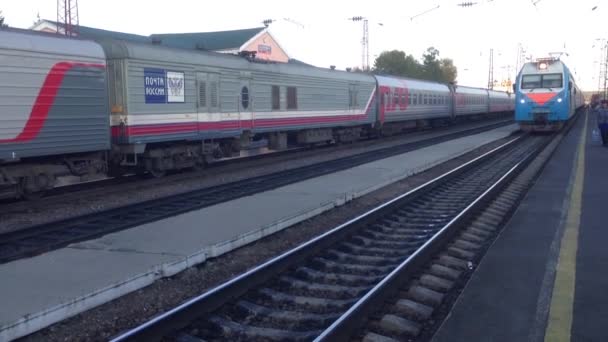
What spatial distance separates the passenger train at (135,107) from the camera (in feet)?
32.7

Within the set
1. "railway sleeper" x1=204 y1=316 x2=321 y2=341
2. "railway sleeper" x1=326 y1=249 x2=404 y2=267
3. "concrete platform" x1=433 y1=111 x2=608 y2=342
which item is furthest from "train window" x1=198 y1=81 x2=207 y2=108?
"railway sleeper" x1=204 y1=316 x2=321 y2=341

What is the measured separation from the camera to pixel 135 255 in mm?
6570

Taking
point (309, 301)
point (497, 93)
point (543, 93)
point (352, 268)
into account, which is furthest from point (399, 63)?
point (309, 301)

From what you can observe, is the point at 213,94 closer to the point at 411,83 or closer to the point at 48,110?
the point at 48,110

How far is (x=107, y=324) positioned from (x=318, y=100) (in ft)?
54.0

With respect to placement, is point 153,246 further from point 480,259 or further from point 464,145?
point 464,145

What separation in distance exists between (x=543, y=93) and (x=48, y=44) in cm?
2354

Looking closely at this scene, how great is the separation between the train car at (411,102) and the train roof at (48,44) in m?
16.4

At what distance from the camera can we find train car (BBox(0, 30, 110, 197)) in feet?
31.7

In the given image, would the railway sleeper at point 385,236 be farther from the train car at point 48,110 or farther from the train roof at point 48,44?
the train roof at point 48,44

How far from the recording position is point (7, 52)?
9.47m

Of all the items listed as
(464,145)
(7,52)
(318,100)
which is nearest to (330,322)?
(7,52)

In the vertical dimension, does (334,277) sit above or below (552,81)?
below

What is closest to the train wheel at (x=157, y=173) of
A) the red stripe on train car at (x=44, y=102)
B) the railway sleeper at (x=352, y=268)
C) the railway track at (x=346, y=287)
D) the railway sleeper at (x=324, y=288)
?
the red stripe on train car at (x=44, y=102)
